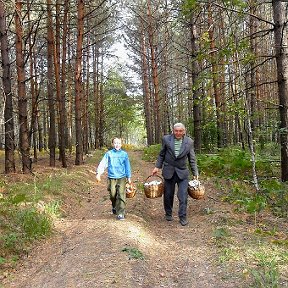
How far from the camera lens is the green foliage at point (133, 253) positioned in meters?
5.46

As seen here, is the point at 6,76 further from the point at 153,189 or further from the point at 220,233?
the point at 220,233

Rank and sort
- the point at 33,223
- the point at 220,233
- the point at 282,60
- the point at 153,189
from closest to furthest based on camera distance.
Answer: the point at 220,233, the point at 33,223, the point at 153,189, the point at 282,60

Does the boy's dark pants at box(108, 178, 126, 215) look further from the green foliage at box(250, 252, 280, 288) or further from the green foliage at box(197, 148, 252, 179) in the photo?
the green foliage at box(197, 148, 252, 179)

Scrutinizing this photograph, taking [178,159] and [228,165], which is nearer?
[178,159]

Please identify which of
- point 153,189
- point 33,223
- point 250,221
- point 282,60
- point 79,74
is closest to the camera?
point 33,223

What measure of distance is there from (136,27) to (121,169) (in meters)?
24.1

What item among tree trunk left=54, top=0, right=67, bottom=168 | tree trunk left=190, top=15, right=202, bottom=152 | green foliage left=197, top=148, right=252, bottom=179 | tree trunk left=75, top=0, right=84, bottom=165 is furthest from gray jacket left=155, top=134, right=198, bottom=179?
tree trunk left=75, top=0, right=84, bottom=165

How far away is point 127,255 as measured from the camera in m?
5.52

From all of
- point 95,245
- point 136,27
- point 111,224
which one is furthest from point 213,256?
point 136,27

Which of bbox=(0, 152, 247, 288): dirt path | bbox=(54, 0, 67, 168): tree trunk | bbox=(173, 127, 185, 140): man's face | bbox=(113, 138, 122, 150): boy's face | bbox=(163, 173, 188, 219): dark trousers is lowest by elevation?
bbox=(0, 152, 247, 288): dirt path

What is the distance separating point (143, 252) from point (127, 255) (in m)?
0.35

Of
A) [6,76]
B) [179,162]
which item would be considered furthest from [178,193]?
[6,76]

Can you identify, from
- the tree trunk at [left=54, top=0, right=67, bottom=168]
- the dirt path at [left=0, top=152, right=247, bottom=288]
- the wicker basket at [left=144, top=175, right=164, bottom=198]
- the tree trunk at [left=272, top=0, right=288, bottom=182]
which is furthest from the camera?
the tree trunk at [left=54, top=0, right=67, bottom=168]

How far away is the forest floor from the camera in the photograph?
4.82 m
